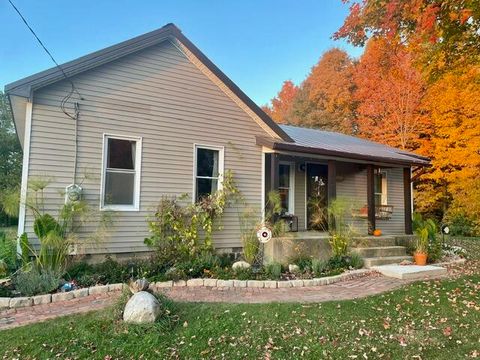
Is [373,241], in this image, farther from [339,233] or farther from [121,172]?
[121,172]

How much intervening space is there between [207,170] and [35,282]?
4.31m

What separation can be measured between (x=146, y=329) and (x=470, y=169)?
52.5 feet

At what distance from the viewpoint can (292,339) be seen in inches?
154

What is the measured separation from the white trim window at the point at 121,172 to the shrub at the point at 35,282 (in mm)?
1776

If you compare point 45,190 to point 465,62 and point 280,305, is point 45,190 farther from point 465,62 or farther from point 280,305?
point 465,62

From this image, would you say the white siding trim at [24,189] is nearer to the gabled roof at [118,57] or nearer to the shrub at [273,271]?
the gabled roof at [118,57]

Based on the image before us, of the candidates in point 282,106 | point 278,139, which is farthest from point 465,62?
point 282,106

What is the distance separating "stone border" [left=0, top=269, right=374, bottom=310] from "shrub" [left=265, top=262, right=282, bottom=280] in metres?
0.33

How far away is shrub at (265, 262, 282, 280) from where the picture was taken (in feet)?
22.4

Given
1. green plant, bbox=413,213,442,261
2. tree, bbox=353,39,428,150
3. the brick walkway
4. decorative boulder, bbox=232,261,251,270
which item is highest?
tree, bbox=353,39,428,150

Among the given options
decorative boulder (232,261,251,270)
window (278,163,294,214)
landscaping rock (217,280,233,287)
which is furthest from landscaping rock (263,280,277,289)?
window (278,163,294,214)

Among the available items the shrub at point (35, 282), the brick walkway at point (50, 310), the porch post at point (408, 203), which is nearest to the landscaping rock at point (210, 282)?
the brick walkway at point (50, 310)

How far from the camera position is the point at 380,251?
8.61 meters

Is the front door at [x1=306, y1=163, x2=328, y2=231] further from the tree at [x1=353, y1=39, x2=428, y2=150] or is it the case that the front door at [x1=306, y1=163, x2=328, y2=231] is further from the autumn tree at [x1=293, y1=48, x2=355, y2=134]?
the autumn tree at [x1=293, y1=48, x2=355, y2=134]
